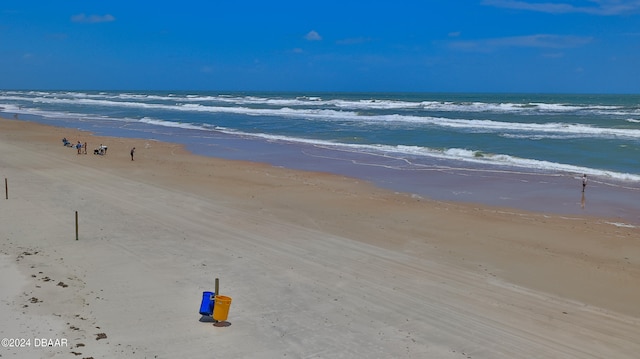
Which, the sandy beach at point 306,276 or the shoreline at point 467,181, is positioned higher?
the shoreline at point 467,181

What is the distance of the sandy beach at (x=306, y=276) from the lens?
293 inches

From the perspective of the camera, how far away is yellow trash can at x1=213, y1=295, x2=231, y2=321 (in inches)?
302

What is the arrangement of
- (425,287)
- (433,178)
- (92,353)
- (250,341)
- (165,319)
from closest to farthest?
(92,353), (250,341), (165,319), (425,287), (433,178)

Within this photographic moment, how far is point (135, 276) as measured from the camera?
31.5 ft

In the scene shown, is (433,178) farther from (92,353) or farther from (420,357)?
(92,353)

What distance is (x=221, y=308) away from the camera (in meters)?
7.70

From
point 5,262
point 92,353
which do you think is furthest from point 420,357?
point 5,262

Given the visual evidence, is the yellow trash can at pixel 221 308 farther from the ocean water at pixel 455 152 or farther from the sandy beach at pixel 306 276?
the ocean water at pixel 455 152

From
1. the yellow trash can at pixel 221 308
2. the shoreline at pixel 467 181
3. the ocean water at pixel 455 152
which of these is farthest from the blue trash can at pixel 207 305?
the ocean water at pixel 455 152

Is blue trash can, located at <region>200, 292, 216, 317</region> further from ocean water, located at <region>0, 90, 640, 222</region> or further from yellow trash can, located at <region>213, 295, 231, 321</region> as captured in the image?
ocean water, located at <region>0, 90, 640, 222</region>

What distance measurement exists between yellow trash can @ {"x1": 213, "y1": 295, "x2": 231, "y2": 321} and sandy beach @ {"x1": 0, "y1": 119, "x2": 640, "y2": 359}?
16 centimetres

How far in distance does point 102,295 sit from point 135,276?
0.96 m

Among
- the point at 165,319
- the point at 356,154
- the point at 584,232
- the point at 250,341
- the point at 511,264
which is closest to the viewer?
the point at 250,341

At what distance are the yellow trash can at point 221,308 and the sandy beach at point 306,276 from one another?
0.16m
